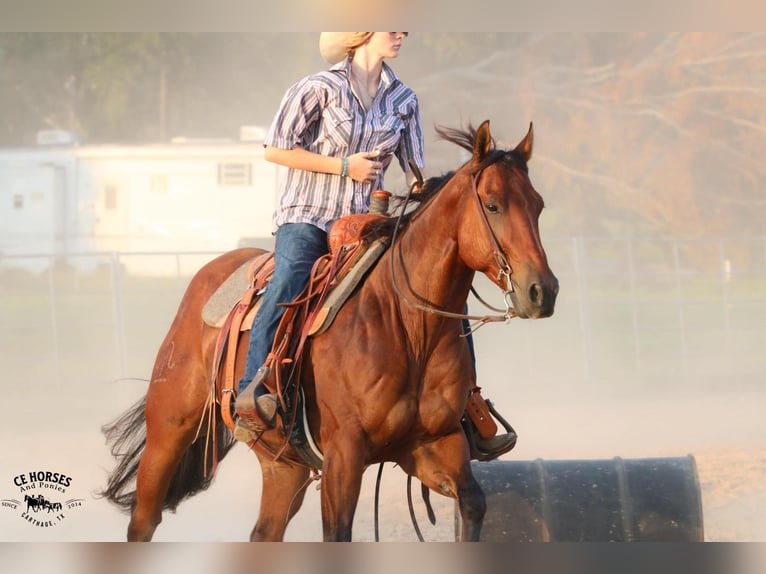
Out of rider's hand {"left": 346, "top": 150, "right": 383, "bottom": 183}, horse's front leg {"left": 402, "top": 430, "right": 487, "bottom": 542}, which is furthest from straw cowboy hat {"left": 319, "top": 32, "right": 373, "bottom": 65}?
horse's front leg {"left": 402, "top": 430, "right": 487, "bottom": 542}

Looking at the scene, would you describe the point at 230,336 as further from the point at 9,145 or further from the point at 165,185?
the point at 9,145

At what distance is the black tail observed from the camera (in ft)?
18.0

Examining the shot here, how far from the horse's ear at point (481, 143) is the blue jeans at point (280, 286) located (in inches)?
36.4

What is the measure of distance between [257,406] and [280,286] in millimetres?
534

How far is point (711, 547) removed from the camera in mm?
5625

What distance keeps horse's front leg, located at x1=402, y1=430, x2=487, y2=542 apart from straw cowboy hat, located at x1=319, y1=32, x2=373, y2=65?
6.12ft

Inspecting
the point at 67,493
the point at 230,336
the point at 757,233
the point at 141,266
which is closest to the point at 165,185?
the point at 141,266

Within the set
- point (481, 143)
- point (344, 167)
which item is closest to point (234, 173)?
point (344, 167)

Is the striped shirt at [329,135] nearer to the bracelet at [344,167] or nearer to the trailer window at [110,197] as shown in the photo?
the bracelet at [344,167]

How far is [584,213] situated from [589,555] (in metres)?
14.7

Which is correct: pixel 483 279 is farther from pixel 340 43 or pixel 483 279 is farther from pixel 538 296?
pixel 538 296

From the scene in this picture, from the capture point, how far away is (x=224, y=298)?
16.6 ft

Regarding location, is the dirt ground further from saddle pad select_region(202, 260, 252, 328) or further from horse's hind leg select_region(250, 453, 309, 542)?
saddle pad select_region(202, 260, 252, 328)

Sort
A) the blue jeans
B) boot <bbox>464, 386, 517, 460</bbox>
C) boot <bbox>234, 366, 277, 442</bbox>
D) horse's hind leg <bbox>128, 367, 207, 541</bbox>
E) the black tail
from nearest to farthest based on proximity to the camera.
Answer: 1. boot <bbox>234, 366, 277, 442</bbox>
2. the blue jeans
3. boot <bbox>464, 386, 517, 460</bbox>
4. horse's hind leg <bbox>128, 367, 207, 541</bbox>
5. the black tail
